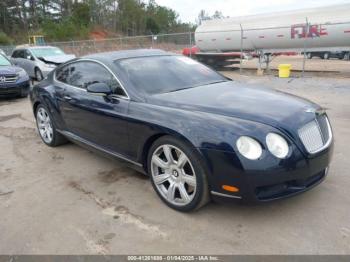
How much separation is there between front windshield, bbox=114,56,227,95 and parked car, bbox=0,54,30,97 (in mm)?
6955

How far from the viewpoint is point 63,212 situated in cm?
349

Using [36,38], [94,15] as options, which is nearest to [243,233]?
[36,38]

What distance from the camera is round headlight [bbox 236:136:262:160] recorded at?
2.80m

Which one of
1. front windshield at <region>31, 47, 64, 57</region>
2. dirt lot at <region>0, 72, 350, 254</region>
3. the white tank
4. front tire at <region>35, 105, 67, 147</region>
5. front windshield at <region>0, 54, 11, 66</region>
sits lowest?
dirt lot at <region>0, 72, 350, 254</region>

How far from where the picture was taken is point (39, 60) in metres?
13.9

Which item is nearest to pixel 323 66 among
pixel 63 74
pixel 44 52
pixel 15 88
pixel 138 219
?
pixel 44 52

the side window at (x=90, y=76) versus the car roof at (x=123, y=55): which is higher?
the car roof at (x=123, y=55)

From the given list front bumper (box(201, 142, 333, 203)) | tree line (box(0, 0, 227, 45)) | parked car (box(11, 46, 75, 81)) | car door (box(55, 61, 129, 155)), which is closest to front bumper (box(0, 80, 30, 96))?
parked car (box(11, 46, 75, 81))

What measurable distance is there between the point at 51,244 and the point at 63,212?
0.54 meters

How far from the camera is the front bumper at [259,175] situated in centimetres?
278

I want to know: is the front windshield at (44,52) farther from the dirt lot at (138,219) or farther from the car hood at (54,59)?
the dirt lot at (138,219)

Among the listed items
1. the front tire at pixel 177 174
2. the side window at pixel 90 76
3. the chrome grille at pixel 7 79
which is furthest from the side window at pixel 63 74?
the chrome grille at pixel 7 79

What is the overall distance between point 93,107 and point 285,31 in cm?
1315

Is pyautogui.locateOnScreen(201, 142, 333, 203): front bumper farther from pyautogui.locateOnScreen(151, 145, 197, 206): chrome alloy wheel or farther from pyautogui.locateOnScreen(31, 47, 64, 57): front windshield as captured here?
pyautogui.locateOnScreen(31, 47, 64, 57): front windshield
